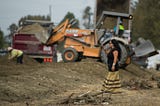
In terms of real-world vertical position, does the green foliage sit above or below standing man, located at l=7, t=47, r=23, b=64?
above

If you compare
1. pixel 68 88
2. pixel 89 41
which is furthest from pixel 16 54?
pixel 68 88

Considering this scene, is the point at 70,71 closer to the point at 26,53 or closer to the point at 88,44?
the point at 88,44

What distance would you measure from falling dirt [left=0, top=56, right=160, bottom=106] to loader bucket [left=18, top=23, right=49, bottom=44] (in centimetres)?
540

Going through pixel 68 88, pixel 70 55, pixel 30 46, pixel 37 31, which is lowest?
pixel 68 88

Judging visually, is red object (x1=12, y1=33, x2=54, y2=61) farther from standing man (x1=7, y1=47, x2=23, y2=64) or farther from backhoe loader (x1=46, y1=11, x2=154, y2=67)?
standing man (x1=7, y1=47, x2=23, y2=64)

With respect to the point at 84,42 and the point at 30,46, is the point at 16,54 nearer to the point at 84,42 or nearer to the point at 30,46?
the point at 30,46

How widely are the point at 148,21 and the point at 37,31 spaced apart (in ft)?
132

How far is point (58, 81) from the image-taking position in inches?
686

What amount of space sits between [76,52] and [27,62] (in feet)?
14.3

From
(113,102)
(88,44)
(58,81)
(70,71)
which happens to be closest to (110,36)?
(88,44)

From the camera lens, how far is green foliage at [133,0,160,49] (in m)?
64.7

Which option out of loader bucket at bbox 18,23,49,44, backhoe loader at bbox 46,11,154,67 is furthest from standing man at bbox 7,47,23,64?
loader bucket at bbox 18,23,49,44

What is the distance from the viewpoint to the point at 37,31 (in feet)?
94.6

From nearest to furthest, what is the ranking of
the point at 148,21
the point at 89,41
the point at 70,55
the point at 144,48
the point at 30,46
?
the point at 89,41 → the point at 70,55 → the point at 144,48 → the point at 30,46 → the point at 148,21
